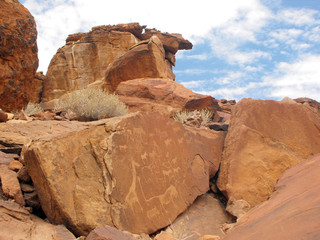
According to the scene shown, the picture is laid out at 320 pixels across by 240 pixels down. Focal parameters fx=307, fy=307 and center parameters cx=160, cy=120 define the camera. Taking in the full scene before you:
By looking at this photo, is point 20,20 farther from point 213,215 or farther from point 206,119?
point 213,215

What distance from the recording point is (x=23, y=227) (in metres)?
2.42

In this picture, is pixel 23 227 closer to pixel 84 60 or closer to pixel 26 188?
pixel 26 188

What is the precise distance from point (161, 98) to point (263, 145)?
466 centimetres

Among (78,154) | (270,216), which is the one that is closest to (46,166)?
(78,154)

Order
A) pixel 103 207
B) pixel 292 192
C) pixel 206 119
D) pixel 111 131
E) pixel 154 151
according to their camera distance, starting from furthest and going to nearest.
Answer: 1. pixel 206 119
2. pixel 154 151
3. pixel 111 131
4. pixel 103 207
5. pixel 292 192

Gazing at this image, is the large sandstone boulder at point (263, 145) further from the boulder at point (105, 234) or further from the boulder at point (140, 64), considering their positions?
the boulder at point (140, 64)

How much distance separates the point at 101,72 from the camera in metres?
18.5

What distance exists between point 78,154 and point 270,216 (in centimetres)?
190

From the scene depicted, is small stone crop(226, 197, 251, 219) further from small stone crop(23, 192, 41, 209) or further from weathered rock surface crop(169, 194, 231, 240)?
small stone crop(23, 192, 41, 209)

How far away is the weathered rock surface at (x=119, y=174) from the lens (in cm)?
276

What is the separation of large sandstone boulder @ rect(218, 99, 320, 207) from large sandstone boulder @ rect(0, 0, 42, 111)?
5.10 m

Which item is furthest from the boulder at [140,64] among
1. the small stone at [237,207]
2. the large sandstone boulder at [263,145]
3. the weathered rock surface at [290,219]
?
the weathered rock surface at [290,219]

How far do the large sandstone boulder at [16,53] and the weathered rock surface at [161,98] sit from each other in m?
2.48

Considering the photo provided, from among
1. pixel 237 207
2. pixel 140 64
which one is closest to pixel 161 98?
pixel 140 64
